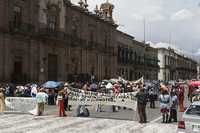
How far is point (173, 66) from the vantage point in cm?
12256

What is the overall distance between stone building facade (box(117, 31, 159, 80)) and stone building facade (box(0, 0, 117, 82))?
26.4ft

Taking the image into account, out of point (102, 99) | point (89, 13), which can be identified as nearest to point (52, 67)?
point (89, 13)

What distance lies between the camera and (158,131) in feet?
55.8

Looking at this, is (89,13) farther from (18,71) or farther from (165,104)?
(165,104)

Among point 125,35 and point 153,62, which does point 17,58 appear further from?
point 153,62

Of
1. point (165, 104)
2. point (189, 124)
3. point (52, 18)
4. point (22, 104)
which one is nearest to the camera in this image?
point (189, 124)

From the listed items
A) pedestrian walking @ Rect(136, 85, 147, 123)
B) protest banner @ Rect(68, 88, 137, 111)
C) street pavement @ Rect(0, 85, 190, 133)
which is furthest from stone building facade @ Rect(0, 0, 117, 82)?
pedestrian walking @ Rect(136, 85, 147, 123)

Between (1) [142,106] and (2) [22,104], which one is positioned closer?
(1) [142,106]

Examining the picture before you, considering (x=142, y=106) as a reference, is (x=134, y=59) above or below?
above

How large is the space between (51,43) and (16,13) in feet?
20.9

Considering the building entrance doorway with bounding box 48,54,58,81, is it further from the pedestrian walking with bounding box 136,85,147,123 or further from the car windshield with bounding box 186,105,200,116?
the car windshield with bounding box 186,105,200,116

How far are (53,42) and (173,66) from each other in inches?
3117

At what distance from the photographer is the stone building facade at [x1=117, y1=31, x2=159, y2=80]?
245 feet

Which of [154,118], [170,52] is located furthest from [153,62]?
[154,118]
